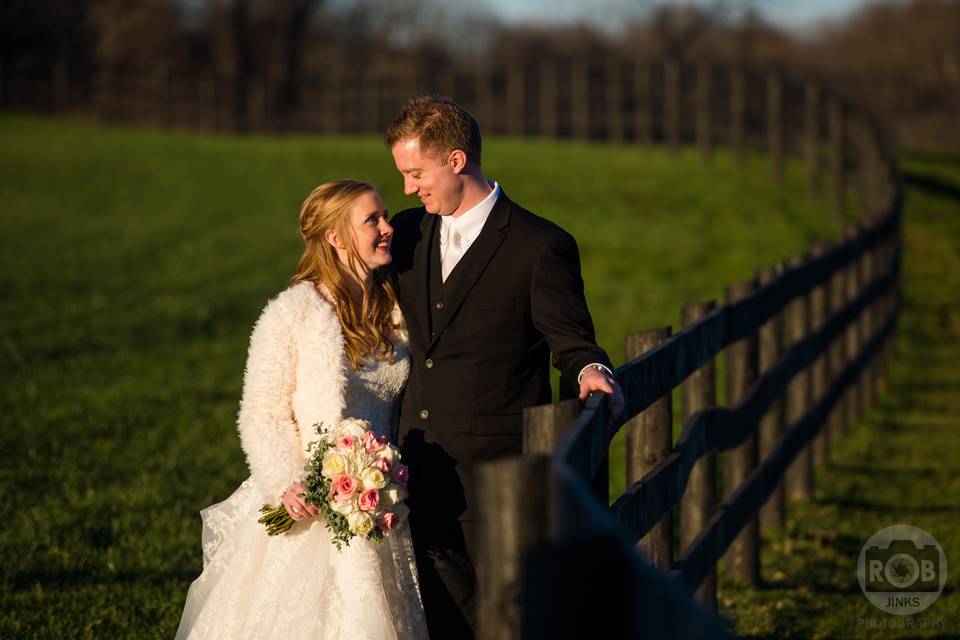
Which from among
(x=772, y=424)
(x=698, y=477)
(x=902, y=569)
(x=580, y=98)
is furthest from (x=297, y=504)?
(x=580, y=98)

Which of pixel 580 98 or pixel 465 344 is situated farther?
pixel 580 98

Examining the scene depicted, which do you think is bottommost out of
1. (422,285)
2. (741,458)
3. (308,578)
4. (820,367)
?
(820,367)

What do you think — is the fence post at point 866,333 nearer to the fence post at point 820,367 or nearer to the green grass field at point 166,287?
the green grass field at point 166,287

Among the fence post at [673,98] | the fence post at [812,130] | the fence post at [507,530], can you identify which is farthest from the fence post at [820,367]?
the fence post at [673,98]

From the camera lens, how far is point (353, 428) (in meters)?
4.29

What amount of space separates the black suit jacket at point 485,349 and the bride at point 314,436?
0.18 meters

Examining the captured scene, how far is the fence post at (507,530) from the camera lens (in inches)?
107

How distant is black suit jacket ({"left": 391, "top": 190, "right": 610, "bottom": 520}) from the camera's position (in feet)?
15.2

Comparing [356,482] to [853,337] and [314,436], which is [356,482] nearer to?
[314,436]

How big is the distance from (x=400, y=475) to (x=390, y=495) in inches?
2.9

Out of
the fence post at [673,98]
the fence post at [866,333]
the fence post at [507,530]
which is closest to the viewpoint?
the fence post at [507,530]

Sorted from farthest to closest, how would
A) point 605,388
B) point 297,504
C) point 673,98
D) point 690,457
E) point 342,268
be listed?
point 673,98 < point 690,457 < point 342,268 < point 297,504 < point 605,388

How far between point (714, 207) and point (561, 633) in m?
20.9

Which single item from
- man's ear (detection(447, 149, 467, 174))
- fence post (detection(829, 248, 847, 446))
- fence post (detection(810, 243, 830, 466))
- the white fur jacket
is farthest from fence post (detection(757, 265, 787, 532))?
the white fur jacket
